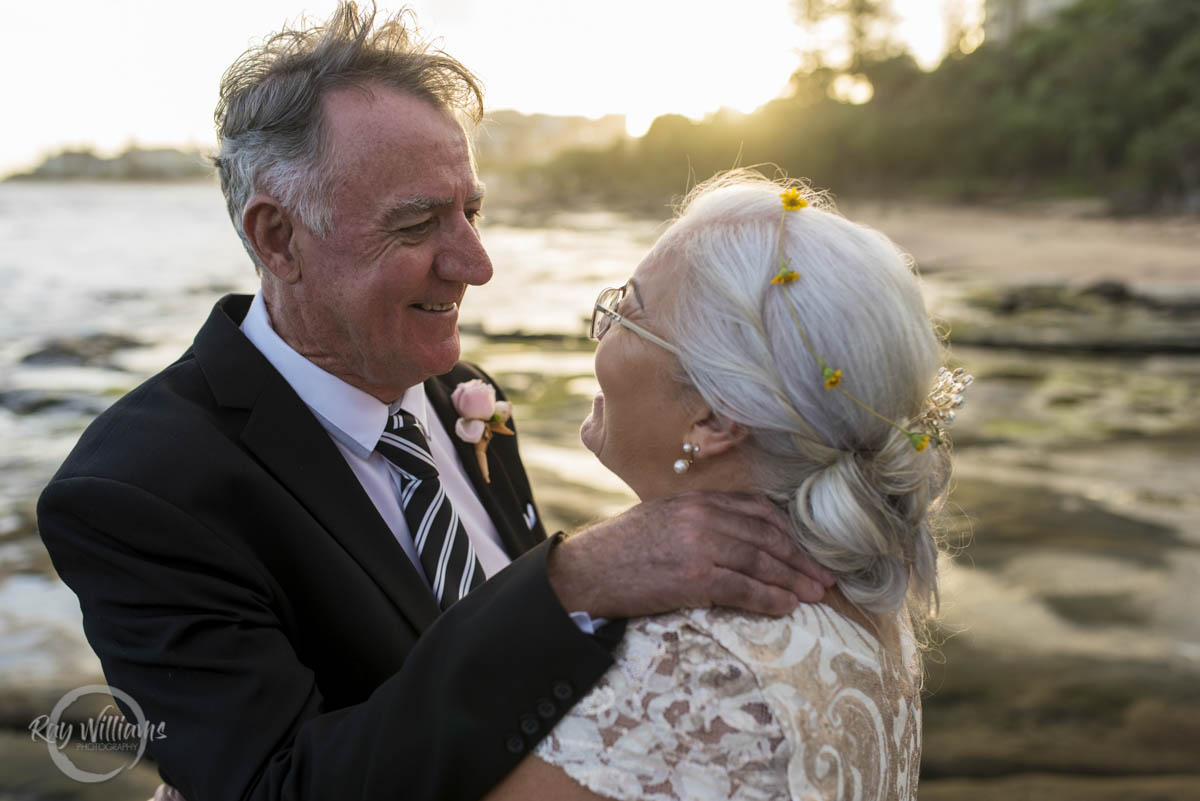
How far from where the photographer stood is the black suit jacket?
149cm

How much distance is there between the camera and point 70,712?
4.24 meters

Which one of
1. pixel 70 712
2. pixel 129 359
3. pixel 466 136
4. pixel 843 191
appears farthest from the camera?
pixel 843 191

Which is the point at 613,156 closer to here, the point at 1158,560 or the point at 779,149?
the point at 779,149

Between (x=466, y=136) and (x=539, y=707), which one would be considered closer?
(x=539, y=707)

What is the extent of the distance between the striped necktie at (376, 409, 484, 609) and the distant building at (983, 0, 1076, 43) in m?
57.6

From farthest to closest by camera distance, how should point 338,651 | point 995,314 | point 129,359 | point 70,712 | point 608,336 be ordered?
point 995,314
point 129,359
point 70,712
point 338,651
point 608,336

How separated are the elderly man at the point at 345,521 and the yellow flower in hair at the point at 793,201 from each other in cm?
51

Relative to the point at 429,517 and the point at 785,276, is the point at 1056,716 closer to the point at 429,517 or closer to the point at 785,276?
the point at 429,517

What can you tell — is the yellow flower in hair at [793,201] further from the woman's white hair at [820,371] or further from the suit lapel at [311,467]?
the suit lapel at [311,467]

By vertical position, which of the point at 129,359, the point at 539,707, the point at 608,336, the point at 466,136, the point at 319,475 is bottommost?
the point at 129,359

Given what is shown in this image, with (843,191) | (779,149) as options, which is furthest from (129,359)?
(779,149)

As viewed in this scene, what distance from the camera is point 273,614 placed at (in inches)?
74.4

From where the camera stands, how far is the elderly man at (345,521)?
150 cm

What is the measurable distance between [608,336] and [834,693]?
2.49ft
